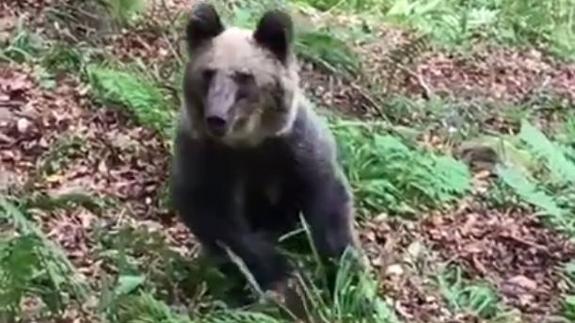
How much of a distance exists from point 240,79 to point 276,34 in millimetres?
A: 317

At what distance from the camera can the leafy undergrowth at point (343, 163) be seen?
5.41m

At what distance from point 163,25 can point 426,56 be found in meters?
2.29

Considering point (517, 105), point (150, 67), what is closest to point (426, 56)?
point (517, 105)

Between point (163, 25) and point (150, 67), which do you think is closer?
point (150, 67)

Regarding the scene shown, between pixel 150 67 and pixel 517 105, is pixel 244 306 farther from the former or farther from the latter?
pixel 517 105

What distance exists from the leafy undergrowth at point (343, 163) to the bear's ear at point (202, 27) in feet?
2.87

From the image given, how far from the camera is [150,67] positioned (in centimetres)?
825

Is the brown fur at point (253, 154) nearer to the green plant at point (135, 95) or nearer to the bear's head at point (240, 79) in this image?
the bear's head at point (240, 79)

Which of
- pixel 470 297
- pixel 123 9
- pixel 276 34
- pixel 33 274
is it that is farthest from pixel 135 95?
pixel 33 274

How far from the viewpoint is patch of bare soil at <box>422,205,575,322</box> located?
616 cm

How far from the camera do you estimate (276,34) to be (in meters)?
5.53

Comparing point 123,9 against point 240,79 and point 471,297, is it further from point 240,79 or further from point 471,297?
point 471,297

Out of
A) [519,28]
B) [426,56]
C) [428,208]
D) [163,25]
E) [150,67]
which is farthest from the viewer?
[519,28]

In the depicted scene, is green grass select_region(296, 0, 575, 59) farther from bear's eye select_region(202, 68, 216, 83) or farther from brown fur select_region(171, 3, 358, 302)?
bear's eye select_region(202, 68, 216, 83)
